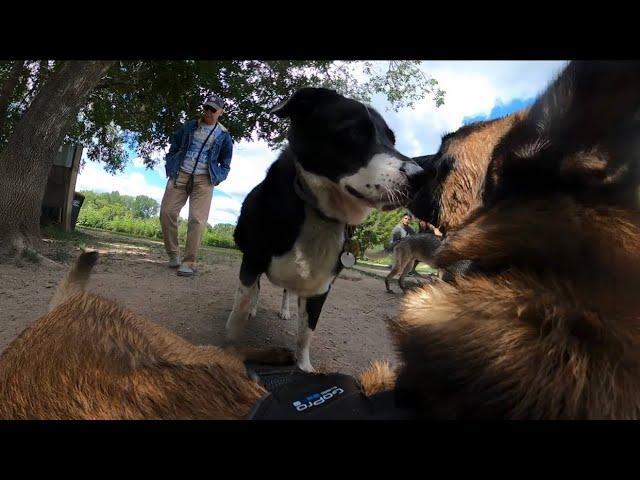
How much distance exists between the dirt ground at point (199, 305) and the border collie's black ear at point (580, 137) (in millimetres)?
2536

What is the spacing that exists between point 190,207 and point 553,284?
509cm

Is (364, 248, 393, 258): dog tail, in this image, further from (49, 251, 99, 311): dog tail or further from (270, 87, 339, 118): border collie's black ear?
(49, 251, 99, 311): dog tail

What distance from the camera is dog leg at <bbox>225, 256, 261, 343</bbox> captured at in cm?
371

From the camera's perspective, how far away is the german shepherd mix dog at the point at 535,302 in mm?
890

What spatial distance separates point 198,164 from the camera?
5.04 metres

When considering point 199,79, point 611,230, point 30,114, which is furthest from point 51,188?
point 611,230

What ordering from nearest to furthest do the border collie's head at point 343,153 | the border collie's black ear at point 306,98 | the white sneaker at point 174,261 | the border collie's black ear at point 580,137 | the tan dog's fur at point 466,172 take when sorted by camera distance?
the border collie's black ear at point 580,137 < the tan dog's fur at point 466,172 < the border collie's head at point 343,153 < the border collie's black ear at point 306,98 < the white sneaker at point 174,261

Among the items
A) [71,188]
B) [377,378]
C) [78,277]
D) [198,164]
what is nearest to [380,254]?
[198,164]

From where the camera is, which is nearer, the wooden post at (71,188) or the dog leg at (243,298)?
the dog leg at (243,298)

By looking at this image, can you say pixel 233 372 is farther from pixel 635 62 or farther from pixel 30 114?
pixel 30 114

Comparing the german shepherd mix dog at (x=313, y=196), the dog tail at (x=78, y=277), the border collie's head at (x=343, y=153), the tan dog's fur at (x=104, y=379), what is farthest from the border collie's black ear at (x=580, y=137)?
the dog tail at (x=78, y=277)

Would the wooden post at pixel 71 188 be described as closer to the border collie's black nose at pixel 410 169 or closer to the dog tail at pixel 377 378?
the border collie's black nose at pixel 410 169
